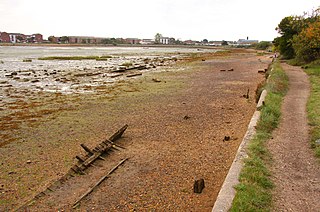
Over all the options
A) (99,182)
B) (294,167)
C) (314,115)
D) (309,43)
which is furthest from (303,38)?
(99,182)

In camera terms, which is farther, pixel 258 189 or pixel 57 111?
pixel 57 111

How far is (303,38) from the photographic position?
29.4 metres

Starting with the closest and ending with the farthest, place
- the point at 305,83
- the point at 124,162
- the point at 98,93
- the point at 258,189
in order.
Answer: the point at 258,189 < the point at 124,162 < the point at 305,83 < the point at 98,93

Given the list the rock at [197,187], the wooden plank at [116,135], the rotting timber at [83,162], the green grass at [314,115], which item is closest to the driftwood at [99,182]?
the rotting timber at [83,162]

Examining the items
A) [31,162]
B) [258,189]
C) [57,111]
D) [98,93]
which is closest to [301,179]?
[258,189]

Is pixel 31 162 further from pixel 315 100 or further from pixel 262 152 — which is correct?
pixel 315 100

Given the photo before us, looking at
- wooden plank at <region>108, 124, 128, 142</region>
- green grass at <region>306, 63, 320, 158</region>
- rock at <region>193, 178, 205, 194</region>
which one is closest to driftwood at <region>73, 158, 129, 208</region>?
wooden plank at <region>108, 124, 128, 142</region>

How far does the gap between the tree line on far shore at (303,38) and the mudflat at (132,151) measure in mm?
14197

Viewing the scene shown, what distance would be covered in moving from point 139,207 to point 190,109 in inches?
380

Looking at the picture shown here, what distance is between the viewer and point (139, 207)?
643 cm

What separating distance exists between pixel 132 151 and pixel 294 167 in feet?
17.2

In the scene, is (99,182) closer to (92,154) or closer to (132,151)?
(92,154)

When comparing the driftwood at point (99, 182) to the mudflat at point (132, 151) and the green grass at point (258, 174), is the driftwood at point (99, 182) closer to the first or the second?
the mudflat at point (132, 151)

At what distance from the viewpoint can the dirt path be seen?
18.7 feet
